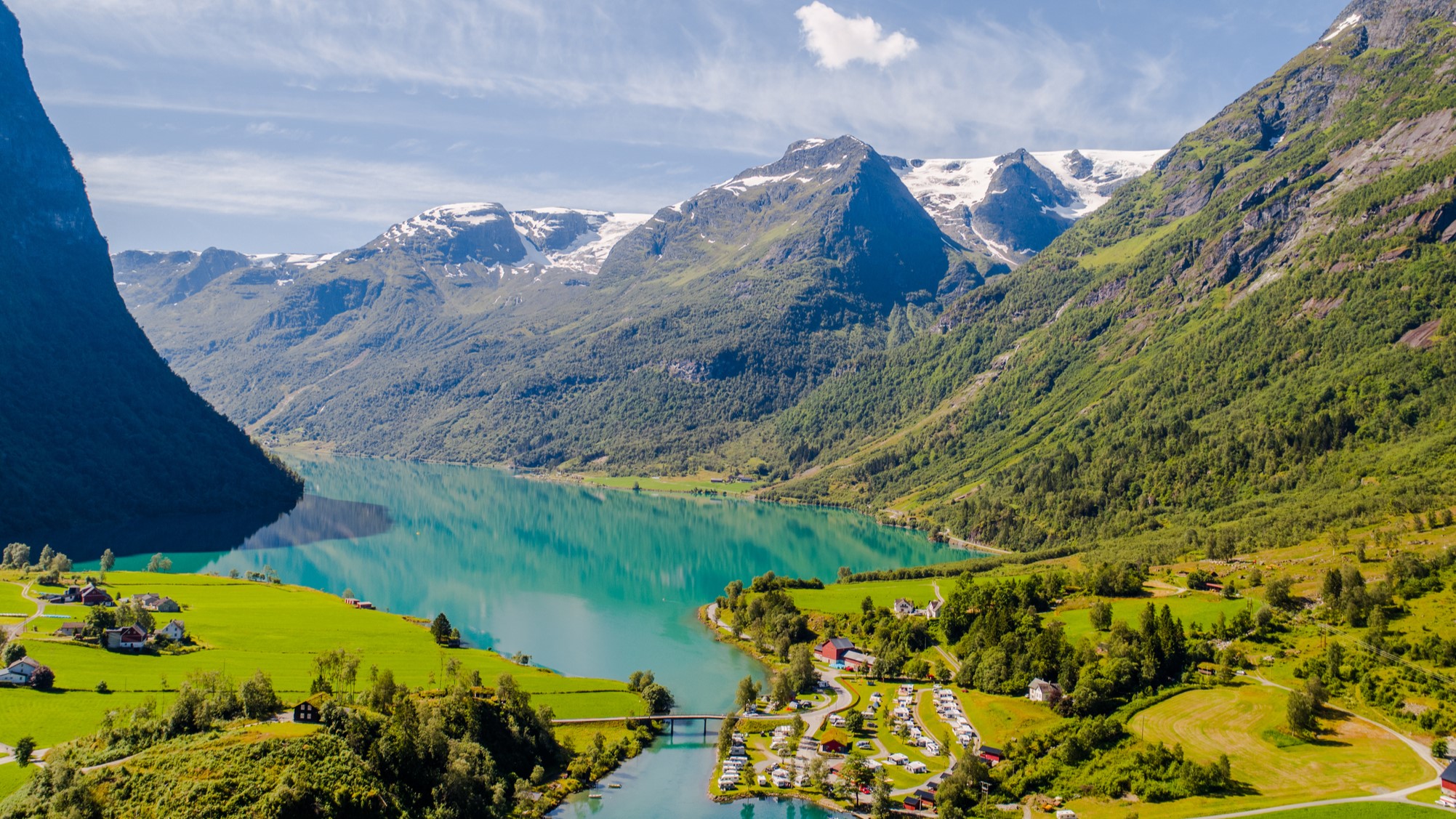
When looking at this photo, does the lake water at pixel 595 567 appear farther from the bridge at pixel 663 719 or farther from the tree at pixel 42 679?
the tree at pixel 42 679

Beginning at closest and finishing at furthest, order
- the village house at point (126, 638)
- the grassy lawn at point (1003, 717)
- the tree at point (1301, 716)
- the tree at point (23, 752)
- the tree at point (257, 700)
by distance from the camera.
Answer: the tree at point (23, 752)
the tree at point (257, 700)
the tree at point (1301, 716)
the grassy lawn at point (1003, 717)
the village house at point (126, 638)

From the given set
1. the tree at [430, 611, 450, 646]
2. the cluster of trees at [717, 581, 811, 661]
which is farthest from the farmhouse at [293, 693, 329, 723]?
the cluster of trees at [717, 581, 811, 661]

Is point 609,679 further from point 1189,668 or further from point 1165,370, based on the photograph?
point 1165,370

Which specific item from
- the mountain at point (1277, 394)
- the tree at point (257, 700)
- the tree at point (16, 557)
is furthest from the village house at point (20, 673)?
the mountain at point (1277, 394)

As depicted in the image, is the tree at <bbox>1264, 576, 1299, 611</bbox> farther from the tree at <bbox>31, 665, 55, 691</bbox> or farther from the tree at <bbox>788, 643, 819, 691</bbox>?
the tree at <bbox>31, 665, 55, 691</bbox>

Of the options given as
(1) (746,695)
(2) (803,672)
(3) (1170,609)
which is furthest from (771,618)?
(3) (1170,609)

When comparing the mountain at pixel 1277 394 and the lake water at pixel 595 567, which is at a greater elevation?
the mountain at pixel 1277 394

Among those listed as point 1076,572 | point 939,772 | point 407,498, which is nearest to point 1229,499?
point 1076,572
